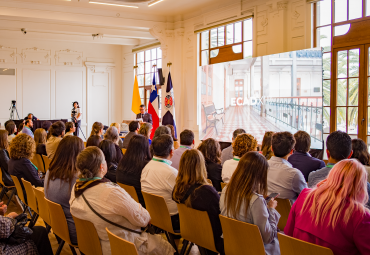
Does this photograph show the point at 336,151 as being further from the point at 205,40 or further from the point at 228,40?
the point at 205,40

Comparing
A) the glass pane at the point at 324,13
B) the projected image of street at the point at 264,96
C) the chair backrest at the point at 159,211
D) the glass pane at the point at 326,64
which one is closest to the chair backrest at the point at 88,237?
the chair backrest at the point at 159,211

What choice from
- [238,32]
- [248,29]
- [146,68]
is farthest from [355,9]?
[146,68]

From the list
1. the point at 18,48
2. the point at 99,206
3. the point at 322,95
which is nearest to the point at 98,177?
the point at 99,206

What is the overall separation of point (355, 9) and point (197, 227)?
5393 mm

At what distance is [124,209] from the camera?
6.94 feet

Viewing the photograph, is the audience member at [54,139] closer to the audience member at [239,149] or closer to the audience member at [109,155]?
the audience member at [109,155]

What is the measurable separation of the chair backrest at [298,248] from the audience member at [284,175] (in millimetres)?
1115

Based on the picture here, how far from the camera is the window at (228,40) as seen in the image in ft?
26.7

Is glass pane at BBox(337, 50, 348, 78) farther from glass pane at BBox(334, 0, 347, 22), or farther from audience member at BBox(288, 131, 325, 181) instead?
audience member at BBox(288, 131, 325, 181)

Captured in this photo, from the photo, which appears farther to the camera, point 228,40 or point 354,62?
point 228,40

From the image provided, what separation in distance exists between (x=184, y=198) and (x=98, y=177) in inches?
26.1

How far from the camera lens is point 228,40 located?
8.64m

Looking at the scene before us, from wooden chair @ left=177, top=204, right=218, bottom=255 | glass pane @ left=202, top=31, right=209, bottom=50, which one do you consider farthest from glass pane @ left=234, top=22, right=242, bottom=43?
wooden chair @ left=177, top=204, right=218, bottom=255

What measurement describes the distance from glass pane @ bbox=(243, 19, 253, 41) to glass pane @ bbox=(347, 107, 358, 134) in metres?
3.18
